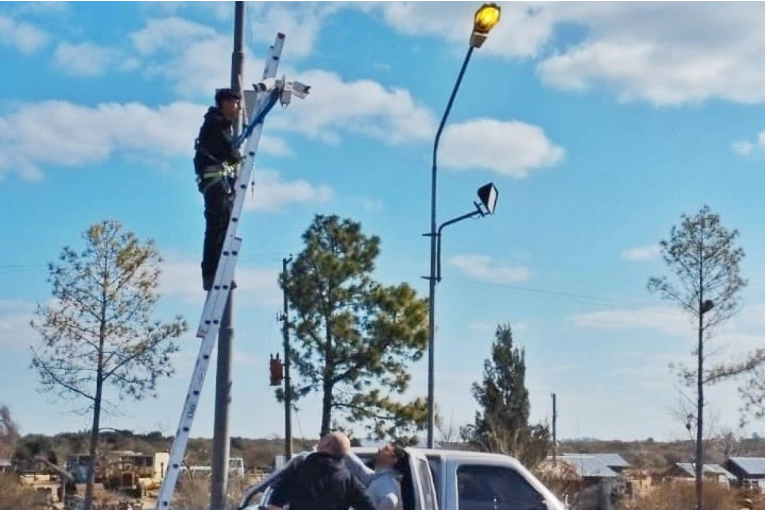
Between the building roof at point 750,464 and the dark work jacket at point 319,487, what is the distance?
189 feet

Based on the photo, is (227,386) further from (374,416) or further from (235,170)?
(374,416)

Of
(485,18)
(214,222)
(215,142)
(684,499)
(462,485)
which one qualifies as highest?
(485,18)

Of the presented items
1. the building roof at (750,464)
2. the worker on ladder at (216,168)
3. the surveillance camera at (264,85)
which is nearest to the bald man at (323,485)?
the worker on ladder at (216,168)

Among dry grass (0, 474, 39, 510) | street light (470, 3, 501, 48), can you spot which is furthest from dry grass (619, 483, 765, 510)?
street light (470, 3, 501, 48)

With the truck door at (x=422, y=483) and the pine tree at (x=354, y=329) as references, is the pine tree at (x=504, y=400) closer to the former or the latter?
the pine tree at (x=354, y=329)

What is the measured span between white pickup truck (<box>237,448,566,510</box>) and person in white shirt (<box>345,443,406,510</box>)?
0.25 metres

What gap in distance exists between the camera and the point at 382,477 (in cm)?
1016

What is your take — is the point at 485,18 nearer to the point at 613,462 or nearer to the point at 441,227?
the point at 441,227

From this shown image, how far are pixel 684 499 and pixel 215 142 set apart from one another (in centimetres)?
2846

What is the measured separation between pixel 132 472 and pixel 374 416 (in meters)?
20.3

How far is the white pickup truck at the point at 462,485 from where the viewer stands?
10.7 metres

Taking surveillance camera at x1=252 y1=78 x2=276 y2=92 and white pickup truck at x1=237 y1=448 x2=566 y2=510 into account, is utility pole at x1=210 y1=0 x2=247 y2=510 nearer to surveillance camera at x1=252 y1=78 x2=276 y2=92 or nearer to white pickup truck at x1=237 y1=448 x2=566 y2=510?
white pickup truck at x1=237 y1=448 x2=566 y2=510

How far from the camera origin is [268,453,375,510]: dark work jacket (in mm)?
8797

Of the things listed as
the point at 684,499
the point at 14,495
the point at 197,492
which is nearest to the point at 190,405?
the point at 197,492
